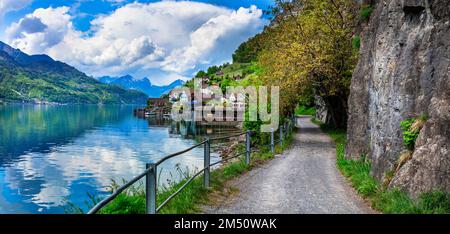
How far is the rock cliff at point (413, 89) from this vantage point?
8.10m

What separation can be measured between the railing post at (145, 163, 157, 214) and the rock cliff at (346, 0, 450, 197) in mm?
5154

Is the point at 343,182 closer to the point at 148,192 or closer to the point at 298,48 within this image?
the point at 148,192

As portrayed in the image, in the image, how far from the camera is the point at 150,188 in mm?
6672

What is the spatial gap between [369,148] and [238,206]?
741 centimetres

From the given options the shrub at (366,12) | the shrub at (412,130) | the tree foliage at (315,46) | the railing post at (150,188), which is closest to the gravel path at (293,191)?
the shrub at (412,130)

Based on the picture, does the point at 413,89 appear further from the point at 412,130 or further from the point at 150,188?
the point at 150,188

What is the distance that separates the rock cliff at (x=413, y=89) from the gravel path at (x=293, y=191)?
1.27 m

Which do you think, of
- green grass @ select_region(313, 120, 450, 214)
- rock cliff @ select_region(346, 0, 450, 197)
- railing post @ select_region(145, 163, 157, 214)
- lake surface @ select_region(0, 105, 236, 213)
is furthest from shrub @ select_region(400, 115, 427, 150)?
lake surface @ select_region(0, 105, 236, 213)

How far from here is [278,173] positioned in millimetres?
14906

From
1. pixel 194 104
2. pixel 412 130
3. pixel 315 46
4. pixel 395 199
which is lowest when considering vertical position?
pixel 395 199

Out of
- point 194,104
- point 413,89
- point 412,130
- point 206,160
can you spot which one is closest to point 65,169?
point 206,160

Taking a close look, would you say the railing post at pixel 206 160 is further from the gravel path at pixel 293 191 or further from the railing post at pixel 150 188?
the railing post at pixel 150 188

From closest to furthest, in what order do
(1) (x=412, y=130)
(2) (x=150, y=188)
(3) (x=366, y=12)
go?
(2) (x=150, y=188), (1) (x=412, y=130), (3) (x=366, y=12)

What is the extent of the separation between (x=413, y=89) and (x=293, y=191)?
13.4ft
